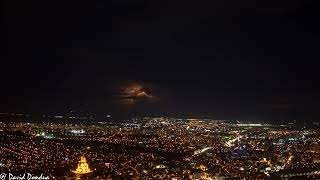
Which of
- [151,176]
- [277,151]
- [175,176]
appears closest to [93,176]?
[151,176]

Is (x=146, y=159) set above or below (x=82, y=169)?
above

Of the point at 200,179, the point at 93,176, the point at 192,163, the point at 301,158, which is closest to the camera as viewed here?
the point at 93,176

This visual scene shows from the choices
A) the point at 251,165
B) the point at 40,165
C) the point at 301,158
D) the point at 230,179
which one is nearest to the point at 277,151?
the point at 301,158

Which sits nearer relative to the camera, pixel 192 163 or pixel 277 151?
pixel 192 163

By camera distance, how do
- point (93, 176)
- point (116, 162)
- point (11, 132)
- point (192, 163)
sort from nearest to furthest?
point (93, 176) < point (116, 162) < point (192, 163) < point (11, 132)

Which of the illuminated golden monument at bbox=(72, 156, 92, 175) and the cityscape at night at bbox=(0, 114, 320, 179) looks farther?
the cityscape at night at bbox=(0, 114, 320, 179)

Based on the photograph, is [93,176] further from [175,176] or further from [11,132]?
[11,132]

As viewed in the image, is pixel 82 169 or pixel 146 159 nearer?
pixel 82 169

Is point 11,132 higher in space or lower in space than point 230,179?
higher

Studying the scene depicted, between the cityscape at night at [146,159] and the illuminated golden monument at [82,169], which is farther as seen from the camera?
the cityscape at night at [146,159]

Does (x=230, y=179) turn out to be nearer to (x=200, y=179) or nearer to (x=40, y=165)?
(x=200, y=179)
